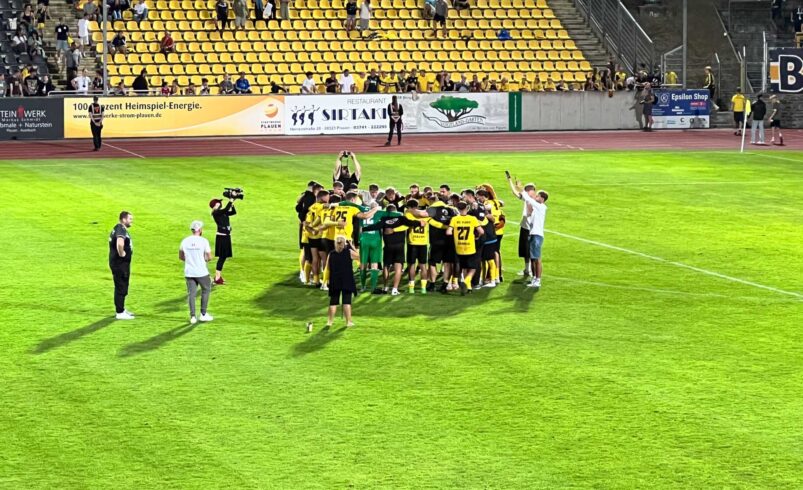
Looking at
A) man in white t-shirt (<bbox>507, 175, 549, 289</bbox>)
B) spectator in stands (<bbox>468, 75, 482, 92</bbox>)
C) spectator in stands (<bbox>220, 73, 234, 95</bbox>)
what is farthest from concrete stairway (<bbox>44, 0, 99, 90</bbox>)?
man in white t-shirt (<bbox>507, 175, 549, 289</bbox>)

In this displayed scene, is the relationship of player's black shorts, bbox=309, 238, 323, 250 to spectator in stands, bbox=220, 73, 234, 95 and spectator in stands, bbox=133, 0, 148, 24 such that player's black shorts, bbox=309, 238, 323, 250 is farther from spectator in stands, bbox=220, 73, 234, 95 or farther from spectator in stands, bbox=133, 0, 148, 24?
spectator in stands, bbox=133, 0, 148, 24

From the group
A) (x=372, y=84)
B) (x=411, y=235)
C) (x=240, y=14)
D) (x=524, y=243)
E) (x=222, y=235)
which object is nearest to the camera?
(x=411, y=235)

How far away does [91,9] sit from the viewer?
5888cm

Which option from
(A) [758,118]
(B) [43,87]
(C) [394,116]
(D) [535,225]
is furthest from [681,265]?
(B) [43,87]

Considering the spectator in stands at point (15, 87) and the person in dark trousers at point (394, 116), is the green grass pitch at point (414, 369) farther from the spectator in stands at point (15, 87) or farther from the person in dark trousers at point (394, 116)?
the spectator in stands at point (15, 87)

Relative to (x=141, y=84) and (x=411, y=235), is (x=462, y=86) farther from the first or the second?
(x=411, y=235)

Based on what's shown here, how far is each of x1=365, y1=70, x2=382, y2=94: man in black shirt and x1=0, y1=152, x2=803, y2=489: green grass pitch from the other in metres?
25.2

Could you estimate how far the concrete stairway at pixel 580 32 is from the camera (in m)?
65.1

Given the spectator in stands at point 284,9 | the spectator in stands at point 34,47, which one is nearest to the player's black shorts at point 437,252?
the spectator in stands at point 34,47

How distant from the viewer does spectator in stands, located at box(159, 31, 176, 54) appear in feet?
193

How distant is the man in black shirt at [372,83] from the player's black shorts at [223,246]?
108 feet

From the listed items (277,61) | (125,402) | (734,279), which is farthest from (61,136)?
(125,402)

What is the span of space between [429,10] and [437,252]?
42755 millimetres

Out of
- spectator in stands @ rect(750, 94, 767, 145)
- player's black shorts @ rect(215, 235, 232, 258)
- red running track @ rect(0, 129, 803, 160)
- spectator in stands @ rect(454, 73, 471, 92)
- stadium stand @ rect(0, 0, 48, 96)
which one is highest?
stadium stand @ rect(0, 0, 48, 96)
